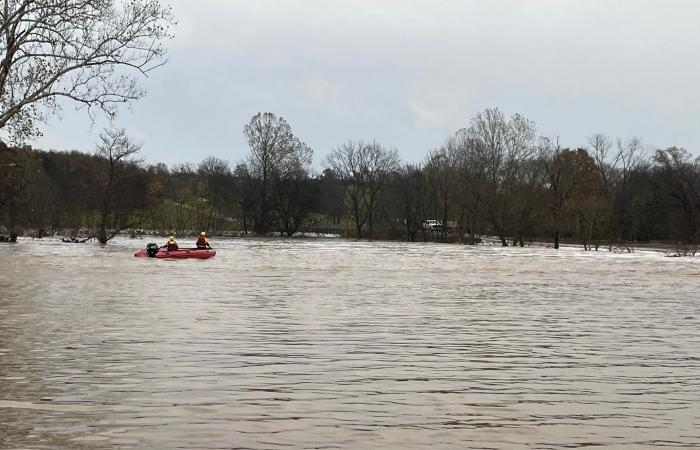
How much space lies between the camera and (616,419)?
23.0 feet

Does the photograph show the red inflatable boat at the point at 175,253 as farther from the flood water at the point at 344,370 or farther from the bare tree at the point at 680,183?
the bare tree at the point at 680,183

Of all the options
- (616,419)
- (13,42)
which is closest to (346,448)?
(616,419)

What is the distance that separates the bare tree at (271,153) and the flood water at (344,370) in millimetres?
71764

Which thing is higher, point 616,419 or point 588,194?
point 588,194

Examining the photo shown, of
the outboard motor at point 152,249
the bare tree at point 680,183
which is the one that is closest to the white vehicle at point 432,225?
the bare tree at point 680,183

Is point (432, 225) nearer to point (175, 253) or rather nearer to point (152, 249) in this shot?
point (175, 253)

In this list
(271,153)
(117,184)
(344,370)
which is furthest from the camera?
(271,153)

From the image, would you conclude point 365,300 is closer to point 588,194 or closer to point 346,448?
point 346,448

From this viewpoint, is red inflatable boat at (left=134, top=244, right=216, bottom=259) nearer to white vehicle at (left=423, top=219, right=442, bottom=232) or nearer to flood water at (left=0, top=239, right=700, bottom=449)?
flood water at (left=0, top=239, right=700, bottom=449)

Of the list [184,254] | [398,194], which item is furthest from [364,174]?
[184,254]

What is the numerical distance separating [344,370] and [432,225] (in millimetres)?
88774

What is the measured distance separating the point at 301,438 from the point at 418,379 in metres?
2.93

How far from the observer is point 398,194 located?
Answer: 98750 mm

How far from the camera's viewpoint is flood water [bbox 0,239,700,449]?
6.40 m
